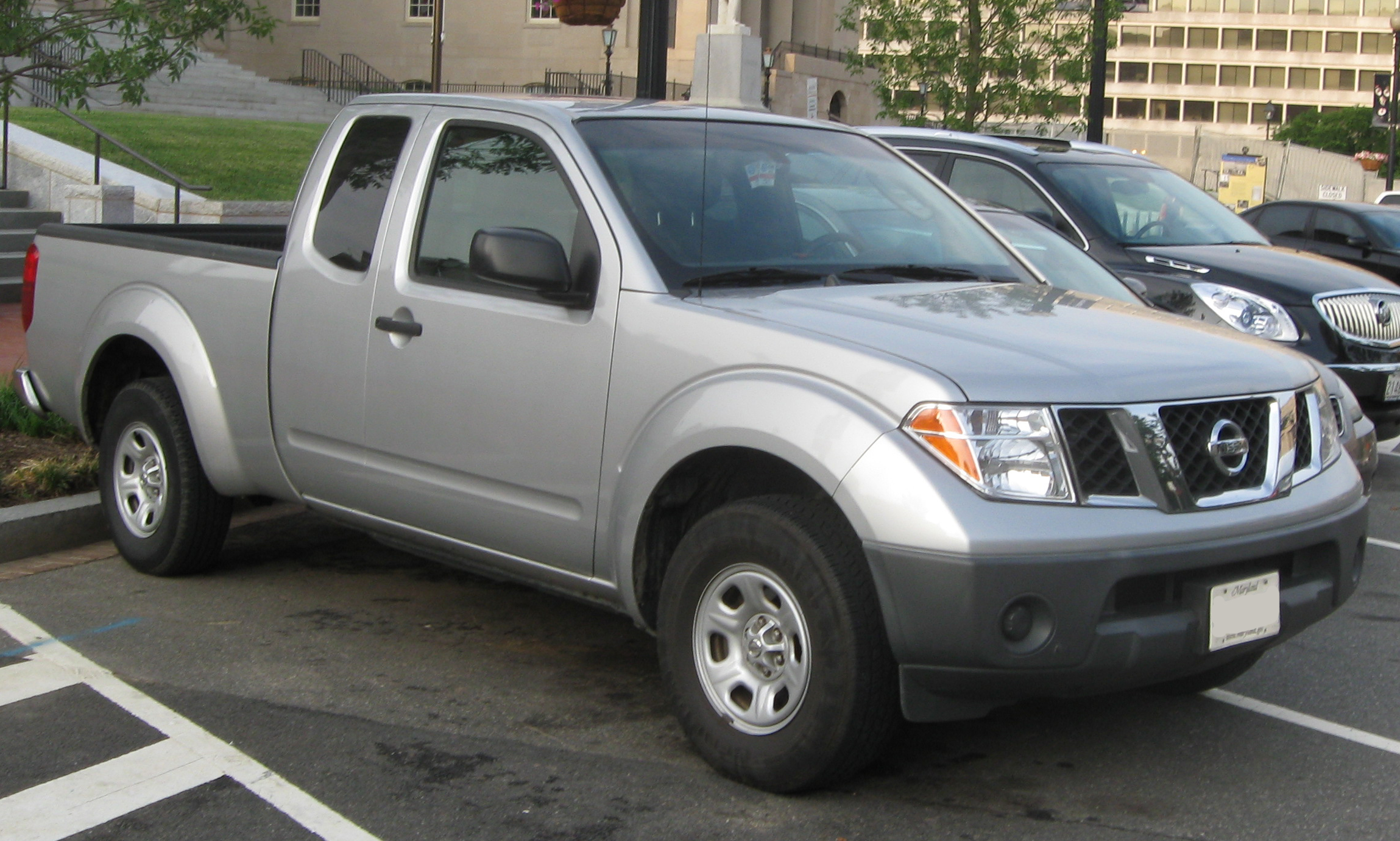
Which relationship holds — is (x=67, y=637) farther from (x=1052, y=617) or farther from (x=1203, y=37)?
(x=1203, y=37)

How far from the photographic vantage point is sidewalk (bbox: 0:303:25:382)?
422 inches

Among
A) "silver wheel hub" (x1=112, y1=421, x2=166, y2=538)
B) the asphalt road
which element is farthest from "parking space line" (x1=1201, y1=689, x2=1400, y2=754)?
"silver wheel hub" (x1=112, y1=421, x2=166, y2=538)

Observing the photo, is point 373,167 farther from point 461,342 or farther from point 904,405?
point 904,405

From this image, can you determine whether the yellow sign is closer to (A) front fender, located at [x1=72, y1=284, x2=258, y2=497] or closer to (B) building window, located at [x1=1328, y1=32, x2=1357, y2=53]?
(A) front fender, located at [x1=72, y1=284, x2=258, y2=497]

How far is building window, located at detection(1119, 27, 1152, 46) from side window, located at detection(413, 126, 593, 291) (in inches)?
4812

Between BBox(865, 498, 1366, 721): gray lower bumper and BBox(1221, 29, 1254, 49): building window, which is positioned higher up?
BBox(1221, 29, 1254, 49): building window

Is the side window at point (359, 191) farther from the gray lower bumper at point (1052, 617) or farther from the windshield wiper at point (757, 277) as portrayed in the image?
the gray lower bumper at point (1052, 617)

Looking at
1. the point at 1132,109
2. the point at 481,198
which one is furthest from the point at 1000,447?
the point at 1132,109

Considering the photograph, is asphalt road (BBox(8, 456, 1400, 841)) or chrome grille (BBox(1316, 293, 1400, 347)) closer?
asphalt road (BBox(8, 456, 1400, 841))

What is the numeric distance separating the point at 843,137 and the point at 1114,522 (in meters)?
2.37

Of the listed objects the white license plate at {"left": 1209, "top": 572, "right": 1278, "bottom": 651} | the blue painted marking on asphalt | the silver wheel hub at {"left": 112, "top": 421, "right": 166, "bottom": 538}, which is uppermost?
the white license plate at {"left": 1209, "top": 572, "right": 1278, "bottom": 651}

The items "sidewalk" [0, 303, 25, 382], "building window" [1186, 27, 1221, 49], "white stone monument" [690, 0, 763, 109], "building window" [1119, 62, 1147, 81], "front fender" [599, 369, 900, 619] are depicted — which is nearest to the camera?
"front fender" [599, 369, 900, 619]

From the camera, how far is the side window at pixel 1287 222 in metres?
17.4

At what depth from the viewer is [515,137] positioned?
509 centimetres
